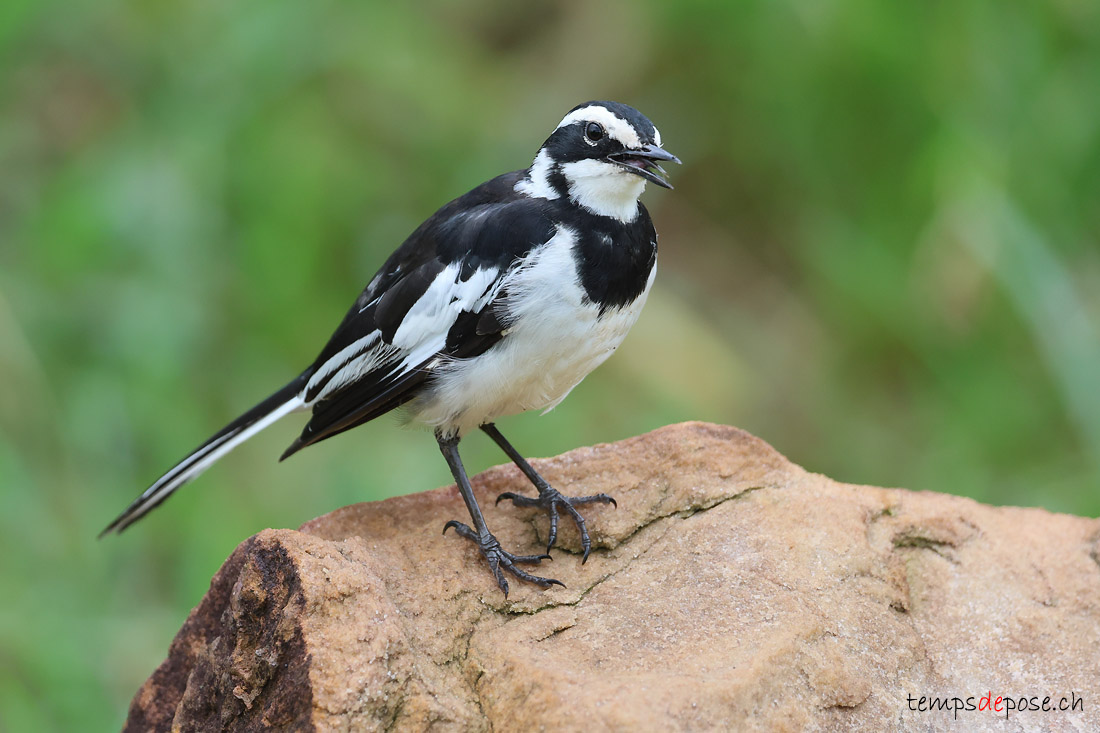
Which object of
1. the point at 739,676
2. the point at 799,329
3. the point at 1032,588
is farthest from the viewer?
the point at 799,329

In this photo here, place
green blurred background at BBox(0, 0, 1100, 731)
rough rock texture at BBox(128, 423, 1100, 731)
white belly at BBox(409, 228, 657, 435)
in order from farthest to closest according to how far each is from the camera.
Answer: green blurred background at BBox(0, 0, 1100, 731) < white belly at BBox(409, 228, 657, 435) < rough rock texture at BBox(128, 423, 1100, 731)

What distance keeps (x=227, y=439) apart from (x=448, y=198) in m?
3.39

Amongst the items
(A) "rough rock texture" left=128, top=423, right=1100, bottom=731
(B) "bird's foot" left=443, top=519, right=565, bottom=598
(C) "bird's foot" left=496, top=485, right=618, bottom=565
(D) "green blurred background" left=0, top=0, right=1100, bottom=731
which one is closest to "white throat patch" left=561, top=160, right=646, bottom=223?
(A) "rough rock texture" left=128, top=423, right=1100, bottom=731

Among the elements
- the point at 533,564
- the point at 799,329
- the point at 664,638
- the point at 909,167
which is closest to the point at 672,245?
the point at 799,329

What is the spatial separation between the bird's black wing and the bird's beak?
1.07 feet

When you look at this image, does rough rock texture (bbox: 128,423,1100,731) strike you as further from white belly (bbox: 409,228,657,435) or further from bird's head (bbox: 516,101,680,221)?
bird's head (bbox: 516,101,680,221)

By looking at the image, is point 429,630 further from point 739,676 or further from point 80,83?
point 80,83

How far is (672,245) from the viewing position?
27.3 feet

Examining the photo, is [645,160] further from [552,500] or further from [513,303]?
[552,500]

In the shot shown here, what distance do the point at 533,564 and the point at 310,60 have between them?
4.51m

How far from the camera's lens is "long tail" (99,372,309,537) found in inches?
176

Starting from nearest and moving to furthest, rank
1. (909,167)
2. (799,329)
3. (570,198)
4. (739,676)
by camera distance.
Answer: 1. (739,676)
2. (570,198)
3. (909,167)
4. (799,329)

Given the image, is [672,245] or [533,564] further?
[672,245]

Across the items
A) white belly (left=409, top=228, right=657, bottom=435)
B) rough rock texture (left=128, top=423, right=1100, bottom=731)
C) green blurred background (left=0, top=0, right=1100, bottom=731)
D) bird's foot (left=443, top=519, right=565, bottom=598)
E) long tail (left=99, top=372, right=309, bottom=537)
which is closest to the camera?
rough rock texture (left=128, top=423, right=1100, bottom=731)
